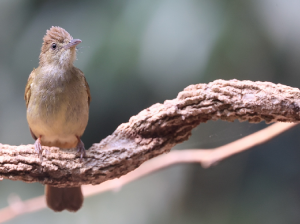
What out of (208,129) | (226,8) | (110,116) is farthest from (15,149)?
(226,8)

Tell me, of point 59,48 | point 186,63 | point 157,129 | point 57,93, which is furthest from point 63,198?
point 186,63

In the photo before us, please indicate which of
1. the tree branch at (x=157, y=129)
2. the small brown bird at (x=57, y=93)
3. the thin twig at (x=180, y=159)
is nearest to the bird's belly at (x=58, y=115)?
the small brown bird at (x=57, y=93)

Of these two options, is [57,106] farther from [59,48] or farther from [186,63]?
[186,63]

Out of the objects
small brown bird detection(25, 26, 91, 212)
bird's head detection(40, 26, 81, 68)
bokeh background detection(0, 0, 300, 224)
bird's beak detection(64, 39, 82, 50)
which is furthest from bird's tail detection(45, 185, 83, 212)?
bird's beak detection(64, 39, 82, 50)

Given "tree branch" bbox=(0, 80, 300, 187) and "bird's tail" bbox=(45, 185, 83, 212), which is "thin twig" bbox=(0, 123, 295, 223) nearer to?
"bird's tail" bbox=(45, 185, 83, 212)

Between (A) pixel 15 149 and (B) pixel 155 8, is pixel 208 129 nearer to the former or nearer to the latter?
(B) pixel 155 8

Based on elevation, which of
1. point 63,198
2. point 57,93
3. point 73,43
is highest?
point 73,43
